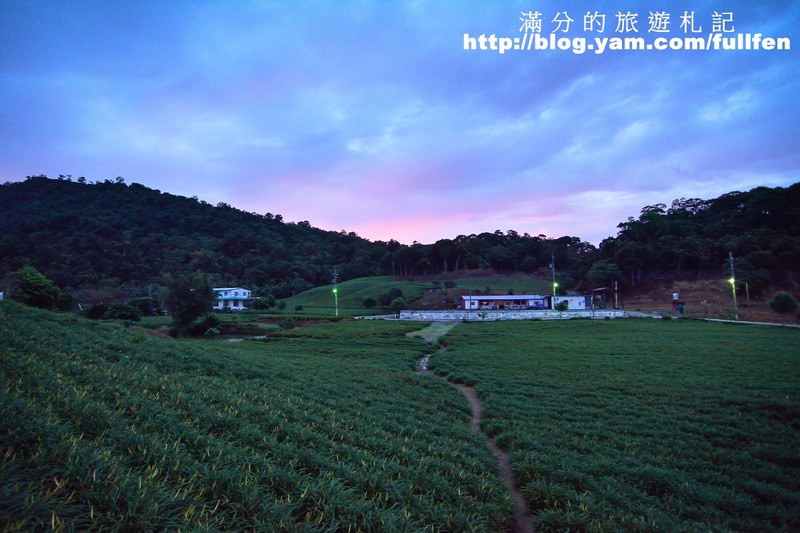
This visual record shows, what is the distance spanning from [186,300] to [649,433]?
4695cm

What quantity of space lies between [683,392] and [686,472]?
7953mm

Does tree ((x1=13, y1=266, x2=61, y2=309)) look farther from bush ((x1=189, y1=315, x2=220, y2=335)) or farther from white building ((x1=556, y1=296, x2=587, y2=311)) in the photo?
white building ((x1=556, y1=296, x2=587, y2=311))

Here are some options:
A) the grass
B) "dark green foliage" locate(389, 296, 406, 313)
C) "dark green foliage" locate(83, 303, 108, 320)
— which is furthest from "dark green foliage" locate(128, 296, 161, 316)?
"dark green foliage" locate(389, 296, 406, 313)

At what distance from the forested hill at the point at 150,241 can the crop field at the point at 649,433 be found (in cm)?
9637

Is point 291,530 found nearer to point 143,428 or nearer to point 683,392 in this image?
point 143,428

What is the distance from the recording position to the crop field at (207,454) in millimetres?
3893

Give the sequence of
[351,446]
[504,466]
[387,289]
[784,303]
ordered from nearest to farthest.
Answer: [351,446] < [504,466] < [784,303] < [387,289]

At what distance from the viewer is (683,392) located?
14172 millimetres

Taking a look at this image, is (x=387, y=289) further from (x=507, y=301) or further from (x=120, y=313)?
(x=120, y=313)

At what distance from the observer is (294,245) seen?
506 feet

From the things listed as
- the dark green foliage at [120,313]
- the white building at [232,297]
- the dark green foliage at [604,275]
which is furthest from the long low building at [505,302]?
the dark green foliage at [120,313]

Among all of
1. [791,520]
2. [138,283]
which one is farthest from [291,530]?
[138,283]

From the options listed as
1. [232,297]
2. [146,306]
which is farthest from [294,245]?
[146,306]

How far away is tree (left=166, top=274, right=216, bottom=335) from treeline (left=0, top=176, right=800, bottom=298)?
132ft
